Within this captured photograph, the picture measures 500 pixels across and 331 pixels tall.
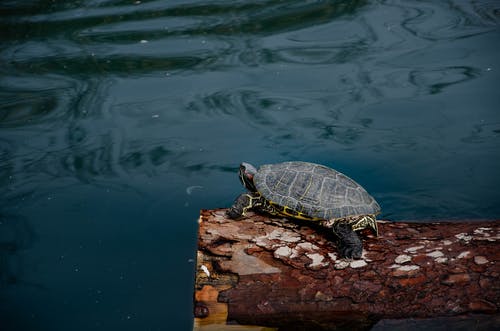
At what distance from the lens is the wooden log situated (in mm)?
2949

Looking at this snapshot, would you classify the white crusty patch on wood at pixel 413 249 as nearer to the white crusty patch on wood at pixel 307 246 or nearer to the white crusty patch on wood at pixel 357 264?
the white crusty patch on wood at pixel 357 264

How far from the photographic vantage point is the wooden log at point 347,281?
2.95m

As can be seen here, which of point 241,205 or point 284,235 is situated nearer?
point 284,235

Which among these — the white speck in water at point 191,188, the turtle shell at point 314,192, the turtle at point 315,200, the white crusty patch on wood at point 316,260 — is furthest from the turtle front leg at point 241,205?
the white speck in water at point 191,188

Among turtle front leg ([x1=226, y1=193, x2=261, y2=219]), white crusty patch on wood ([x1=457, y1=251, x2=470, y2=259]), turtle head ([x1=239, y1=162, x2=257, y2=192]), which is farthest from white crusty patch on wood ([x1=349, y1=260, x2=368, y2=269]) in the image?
turtle head ([x1=239, y1=162, x2=257, y2=192])

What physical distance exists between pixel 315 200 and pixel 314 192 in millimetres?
69

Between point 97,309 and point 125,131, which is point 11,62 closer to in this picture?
point 125,131

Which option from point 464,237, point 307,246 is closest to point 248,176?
point 307,246

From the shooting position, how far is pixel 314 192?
3621 mm

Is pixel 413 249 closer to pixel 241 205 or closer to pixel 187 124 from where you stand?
pixel 241 205

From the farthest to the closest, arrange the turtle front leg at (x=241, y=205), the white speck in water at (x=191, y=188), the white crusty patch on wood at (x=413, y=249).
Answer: the white speck in water at (x=191, y=188) < the turtle front leg at (x=241, y=205) < the white crusty patch on wood at (x=413, y=249)

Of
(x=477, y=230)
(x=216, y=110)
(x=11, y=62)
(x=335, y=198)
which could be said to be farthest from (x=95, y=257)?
(x=11, y=62)

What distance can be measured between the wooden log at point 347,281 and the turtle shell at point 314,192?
246 mm

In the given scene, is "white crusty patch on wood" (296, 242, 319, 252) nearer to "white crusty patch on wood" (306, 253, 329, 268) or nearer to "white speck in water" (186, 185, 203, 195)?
"white crusty patch on wood" (306, 253, 329, 268)
